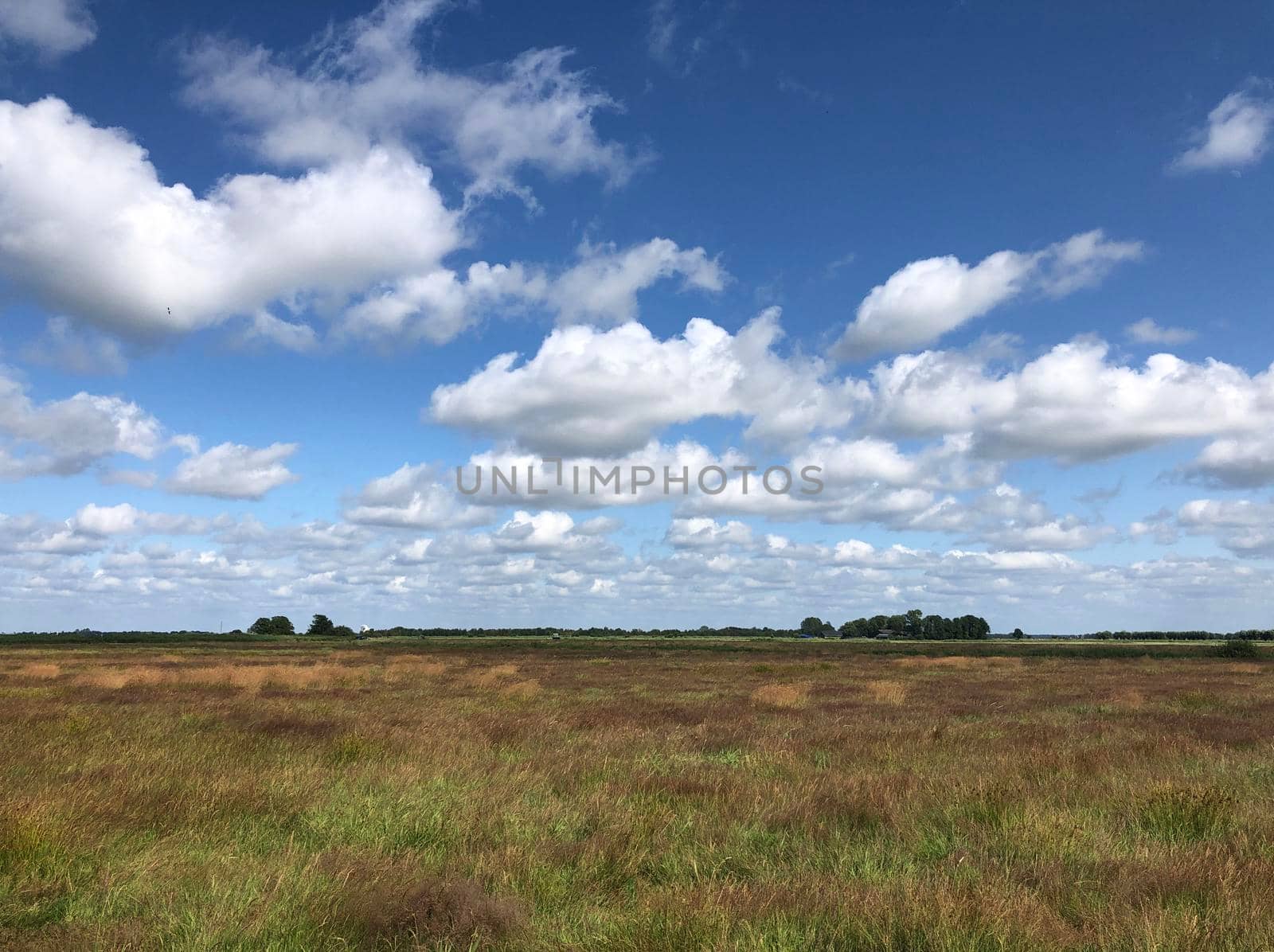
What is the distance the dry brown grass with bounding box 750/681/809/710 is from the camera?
2175 cm

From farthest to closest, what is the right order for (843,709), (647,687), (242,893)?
(647,687), (843,709), (242,893)

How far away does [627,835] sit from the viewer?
23.7ft

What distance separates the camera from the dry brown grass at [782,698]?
21745mm

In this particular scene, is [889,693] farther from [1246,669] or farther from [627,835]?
[1246,669]

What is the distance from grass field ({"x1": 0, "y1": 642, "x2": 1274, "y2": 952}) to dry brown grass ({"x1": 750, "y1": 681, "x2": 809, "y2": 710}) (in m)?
5.22

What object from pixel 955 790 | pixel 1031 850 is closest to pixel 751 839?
pixel 1031 850

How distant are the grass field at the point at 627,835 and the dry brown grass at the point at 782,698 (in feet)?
17.1

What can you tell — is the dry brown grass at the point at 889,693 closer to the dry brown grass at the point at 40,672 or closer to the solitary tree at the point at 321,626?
the dry brown grass at the point at 40,672

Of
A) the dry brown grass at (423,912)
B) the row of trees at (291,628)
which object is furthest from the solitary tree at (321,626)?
the dry brown grass at (423,912)

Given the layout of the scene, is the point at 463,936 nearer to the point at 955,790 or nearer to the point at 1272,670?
the point at 955,790

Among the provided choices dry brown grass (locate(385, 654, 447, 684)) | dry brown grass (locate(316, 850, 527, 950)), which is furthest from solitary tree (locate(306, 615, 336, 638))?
dry brown grass (locate(316, 850, 527, 950))

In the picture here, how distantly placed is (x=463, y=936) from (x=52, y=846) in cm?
397

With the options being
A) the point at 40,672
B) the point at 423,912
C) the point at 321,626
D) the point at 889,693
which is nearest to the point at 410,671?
the point at 40,672

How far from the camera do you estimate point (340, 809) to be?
8.23 m
